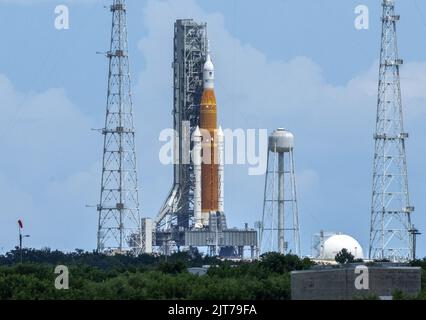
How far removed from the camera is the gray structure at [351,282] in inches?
5118

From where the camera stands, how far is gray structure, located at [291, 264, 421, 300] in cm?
13000

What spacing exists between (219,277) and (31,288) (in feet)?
64.6

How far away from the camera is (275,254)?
19588cm

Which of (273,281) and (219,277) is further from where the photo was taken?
(219,277)

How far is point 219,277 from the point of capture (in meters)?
169

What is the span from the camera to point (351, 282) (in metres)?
131
